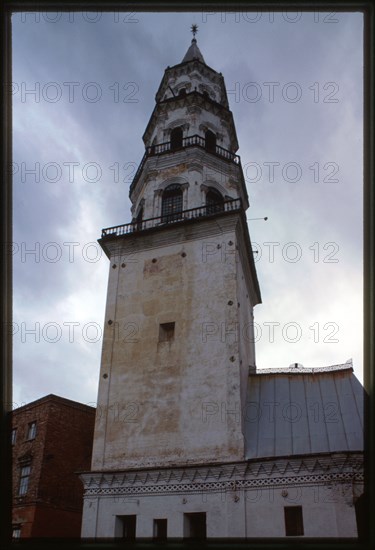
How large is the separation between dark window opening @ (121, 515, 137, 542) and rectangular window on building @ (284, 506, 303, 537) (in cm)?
564

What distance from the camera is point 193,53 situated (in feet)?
118

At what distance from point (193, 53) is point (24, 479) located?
3000 cm

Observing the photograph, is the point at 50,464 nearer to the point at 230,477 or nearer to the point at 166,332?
the point at 166,332

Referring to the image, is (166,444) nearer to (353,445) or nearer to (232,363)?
(232,363)

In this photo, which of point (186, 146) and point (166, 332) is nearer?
point (166, 332)

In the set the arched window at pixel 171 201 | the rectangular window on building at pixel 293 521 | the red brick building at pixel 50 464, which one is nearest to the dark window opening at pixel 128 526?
the rectangular window on building at pixel 293 521

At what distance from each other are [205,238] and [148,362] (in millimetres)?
6529

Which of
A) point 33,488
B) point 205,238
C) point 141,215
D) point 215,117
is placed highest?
point 215,117

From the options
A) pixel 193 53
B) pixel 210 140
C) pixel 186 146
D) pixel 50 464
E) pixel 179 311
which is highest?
pixel 193 53

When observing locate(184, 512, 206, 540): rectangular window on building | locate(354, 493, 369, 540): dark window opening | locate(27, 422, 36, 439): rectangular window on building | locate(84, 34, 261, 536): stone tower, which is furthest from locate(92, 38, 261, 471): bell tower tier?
locate(27, 422, 36, 439): rectangular window on building

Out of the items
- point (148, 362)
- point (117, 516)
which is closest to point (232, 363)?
point (148, 362)

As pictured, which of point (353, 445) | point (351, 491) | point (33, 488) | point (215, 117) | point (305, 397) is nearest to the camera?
point (351, 491)

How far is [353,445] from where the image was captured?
701 inches

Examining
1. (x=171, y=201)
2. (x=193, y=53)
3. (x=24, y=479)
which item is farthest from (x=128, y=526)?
(x=193, y=53)
